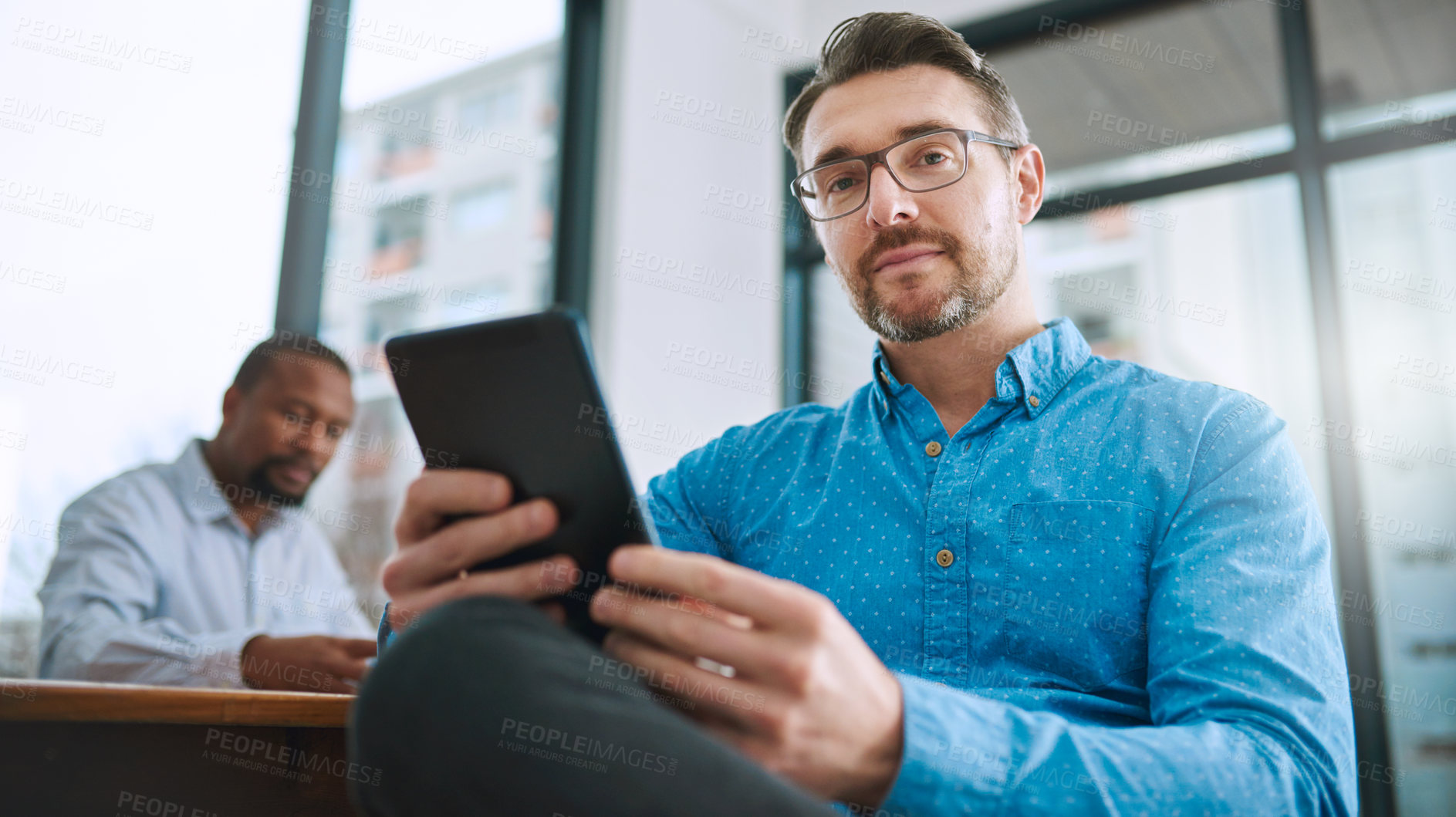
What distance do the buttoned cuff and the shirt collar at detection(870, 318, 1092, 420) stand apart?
608 millimetres

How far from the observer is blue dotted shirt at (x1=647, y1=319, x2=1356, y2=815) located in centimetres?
68

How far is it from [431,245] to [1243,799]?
282 centimetres

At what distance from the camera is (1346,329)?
9.52ft

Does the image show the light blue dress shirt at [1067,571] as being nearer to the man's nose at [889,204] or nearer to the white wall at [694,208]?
the man's nose at [889,204]

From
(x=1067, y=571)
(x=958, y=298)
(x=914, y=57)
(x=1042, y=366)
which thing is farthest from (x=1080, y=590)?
(x=914, y=57)

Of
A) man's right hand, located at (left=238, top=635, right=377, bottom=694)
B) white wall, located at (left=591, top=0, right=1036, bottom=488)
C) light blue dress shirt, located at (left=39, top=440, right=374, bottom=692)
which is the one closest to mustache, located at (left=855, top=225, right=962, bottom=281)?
man's right hand, located at (left=238, top=635, right=377, bottom=694)

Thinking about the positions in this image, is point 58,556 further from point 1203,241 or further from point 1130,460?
point 1203,241

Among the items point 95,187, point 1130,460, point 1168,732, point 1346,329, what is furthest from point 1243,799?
point 1346,329

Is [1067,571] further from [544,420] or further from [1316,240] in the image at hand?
[1316,240]

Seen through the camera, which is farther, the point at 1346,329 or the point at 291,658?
the point at 1346,329

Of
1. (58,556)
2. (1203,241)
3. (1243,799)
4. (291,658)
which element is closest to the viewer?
(1243,799)

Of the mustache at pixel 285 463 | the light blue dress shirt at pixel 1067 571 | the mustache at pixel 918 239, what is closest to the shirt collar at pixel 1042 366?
the light blue dress shirt at pixel 1067 571

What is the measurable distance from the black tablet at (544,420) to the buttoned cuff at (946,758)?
0.22 meters

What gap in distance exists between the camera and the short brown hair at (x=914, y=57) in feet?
4.66
